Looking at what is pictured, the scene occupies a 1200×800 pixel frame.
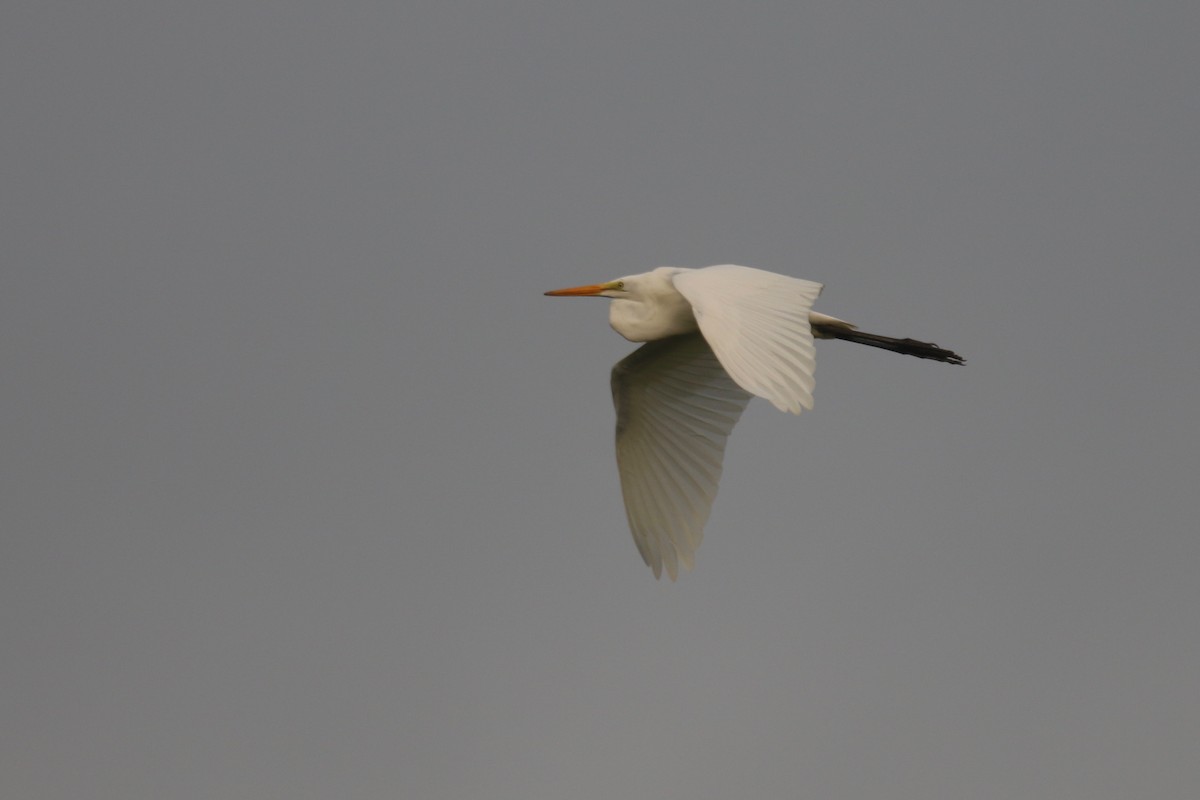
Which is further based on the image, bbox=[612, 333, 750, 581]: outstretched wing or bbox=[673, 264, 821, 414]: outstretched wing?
bbox=[612, 333, 750, 581]: outstretched wing

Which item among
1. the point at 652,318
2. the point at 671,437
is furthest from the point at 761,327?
the point at 671,437

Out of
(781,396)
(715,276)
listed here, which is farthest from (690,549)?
(781,396)

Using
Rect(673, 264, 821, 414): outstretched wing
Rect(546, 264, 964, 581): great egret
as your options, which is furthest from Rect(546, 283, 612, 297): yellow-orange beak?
Rect(673, 264, 821, 414): outstretched wing

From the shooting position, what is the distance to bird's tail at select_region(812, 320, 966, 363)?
9922 millimetres

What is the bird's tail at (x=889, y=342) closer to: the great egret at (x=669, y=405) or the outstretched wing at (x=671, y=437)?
the great egret at (x=669, y=405)

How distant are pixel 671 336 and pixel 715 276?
6.19 feet

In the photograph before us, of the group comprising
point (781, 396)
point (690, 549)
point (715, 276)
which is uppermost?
point (715, 276)

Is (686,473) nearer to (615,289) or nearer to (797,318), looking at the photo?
(615,289)

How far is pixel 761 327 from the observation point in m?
6.95

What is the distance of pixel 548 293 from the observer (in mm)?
10156

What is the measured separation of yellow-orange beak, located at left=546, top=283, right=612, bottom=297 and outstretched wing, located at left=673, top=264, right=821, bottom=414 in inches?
65.6

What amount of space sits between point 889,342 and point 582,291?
1983 millimetres

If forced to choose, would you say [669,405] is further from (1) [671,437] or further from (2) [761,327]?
(2) [761,327]

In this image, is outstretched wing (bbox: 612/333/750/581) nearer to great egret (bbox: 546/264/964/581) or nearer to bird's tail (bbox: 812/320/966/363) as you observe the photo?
great egret (bbox: 546/264/964/581)
